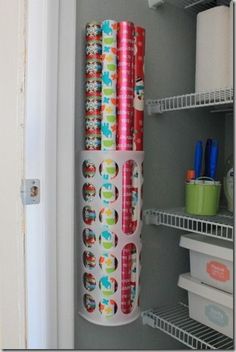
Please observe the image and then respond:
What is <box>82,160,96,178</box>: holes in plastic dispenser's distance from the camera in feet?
2.25

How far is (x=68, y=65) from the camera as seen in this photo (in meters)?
0.67

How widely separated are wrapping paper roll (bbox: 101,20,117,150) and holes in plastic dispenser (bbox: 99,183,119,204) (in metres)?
0.08

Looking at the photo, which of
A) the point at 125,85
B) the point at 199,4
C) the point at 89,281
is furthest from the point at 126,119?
the point at 199,4

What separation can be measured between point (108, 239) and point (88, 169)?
164mm

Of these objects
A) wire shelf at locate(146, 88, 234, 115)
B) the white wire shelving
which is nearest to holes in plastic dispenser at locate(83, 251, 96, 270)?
wire shelf at locate(146, 88, 234, 115)

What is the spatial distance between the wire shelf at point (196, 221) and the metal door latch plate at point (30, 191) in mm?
315

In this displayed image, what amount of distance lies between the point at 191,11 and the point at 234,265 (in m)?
0.75

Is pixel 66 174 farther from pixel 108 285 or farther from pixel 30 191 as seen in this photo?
pixel 108 285

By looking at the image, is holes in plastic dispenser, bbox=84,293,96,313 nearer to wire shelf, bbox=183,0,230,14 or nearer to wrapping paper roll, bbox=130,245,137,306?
wrapping paper roll, bbox=130,245,137,306

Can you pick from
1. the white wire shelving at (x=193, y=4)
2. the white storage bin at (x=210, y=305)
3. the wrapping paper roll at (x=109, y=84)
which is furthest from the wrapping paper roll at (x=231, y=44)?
the white storage bin at (x=210, y=305)

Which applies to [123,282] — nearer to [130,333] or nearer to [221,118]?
[130,333]

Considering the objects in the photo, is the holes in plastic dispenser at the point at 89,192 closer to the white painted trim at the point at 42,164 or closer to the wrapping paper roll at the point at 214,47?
the white painted trim at the point at 42,164

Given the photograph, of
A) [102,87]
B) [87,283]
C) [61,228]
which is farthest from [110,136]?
[87,283]

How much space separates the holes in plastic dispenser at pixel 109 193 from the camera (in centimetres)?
67
